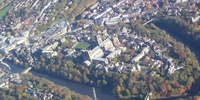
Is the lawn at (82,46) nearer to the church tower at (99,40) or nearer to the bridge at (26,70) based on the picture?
the church tower at (99,40)

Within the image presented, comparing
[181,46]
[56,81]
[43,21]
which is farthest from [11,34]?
[181,46]

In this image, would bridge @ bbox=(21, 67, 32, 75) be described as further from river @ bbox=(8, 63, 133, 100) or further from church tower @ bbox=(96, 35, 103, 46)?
church tower @ bbox=(96, 35, 103, 46)

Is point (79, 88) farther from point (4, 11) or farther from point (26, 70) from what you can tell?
point (4, 11)

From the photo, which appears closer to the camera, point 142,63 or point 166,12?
point 142,63

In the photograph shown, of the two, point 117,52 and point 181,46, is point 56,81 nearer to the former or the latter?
point 117,52

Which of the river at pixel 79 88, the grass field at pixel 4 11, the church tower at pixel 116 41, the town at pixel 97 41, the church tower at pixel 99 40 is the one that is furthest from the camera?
the grass field at pixel 4 11

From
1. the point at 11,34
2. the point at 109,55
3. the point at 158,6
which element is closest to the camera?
the point at 109,55

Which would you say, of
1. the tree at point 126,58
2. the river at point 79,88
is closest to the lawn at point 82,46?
the river at point 79,88

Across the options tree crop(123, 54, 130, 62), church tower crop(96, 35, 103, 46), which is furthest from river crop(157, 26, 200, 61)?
church tower crop(96, 35, 103, 46)

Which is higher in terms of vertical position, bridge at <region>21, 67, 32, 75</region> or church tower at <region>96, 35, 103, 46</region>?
church tower at <region>96, 35, 103, 46</region>

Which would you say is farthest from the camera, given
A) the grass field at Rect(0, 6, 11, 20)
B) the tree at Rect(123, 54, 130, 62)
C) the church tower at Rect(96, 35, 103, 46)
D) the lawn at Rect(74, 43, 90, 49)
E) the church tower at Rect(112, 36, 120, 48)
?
the grass field at Rect(0, 6, 11, 20)

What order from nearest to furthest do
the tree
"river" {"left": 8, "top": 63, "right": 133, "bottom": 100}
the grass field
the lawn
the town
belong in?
"river" {"left": 8, "top": 63, "right": 133, "bottom": 100}
the town
the tree
the lawn
the grass field
